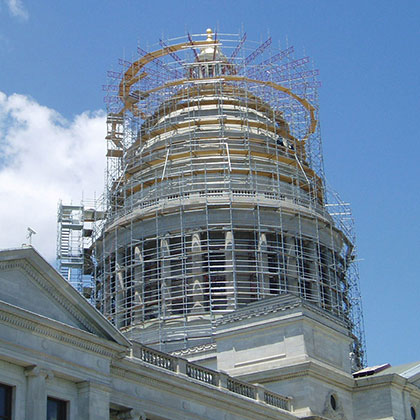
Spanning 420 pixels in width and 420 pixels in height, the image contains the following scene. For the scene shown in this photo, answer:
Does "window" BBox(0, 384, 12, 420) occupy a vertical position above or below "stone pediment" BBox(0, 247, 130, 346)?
below

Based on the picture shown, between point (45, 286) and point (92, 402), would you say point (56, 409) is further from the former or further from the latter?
point (45, 286)

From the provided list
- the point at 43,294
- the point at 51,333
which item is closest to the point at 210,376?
the point at 43,294

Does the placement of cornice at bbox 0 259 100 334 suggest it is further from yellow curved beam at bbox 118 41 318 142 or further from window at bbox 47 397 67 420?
yellow curved beam at bbox 118 41 318 142

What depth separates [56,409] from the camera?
35.3 m

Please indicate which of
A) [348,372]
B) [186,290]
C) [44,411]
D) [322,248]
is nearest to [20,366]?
[44,411]

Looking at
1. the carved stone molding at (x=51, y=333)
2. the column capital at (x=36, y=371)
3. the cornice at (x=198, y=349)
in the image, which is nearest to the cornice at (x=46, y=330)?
the carved stone molding at (x=51, y=333)

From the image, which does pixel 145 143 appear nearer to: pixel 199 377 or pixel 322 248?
pixel 322 248

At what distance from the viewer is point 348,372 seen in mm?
52156

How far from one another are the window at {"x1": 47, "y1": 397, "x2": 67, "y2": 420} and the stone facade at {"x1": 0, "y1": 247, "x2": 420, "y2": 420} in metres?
0.18

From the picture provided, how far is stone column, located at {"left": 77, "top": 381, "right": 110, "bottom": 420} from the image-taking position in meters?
35.5

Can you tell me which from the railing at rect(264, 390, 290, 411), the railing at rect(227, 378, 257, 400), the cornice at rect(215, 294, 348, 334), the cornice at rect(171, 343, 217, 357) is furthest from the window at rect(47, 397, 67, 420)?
the cornice at rect(171, 343, 217, 357)

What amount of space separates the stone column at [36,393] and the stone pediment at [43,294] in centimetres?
223

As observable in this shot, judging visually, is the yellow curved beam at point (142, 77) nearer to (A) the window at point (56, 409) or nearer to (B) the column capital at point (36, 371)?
(A) the window at point (56, 409)

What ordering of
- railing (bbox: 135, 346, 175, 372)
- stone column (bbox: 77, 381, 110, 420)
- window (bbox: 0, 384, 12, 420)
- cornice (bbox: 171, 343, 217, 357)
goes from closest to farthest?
window (bbox: 0, 384, 12, 420)
stone column (bbox: 77, 381, 110, 420)
railing (bbox: 135, 346, 175, 372)
cornice (bbox: 171, 343, 217, 357)
